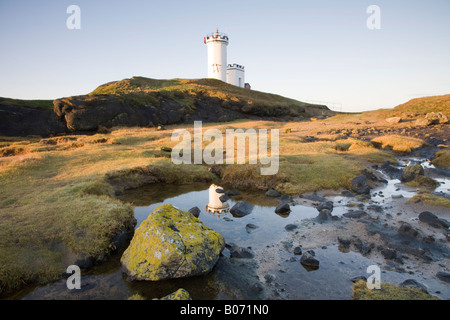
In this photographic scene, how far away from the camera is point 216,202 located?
16625 millimetres

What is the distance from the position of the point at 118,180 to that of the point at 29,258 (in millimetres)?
9339

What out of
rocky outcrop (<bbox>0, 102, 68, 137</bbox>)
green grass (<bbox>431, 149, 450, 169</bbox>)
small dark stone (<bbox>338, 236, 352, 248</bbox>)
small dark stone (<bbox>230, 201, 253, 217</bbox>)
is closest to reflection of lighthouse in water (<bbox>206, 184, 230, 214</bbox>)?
small dark stone (<bbox>230, 201, 253, 217</bbox>)

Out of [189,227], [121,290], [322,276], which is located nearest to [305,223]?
[322,276]

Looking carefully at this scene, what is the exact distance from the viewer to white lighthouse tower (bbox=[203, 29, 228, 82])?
9531 cm

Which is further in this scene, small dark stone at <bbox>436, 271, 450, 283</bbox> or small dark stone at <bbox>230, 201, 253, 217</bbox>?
small dark stone at <bbox>230, 201, 253, 217</bbox>

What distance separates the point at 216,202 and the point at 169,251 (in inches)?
314

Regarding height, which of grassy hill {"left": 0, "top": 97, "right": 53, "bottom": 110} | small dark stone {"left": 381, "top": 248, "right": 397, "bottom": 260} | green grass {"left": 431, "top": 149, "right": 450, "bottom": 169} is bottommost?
small dark stone {"left": 381, "top": 248, "right": 397, "bottom": 260}

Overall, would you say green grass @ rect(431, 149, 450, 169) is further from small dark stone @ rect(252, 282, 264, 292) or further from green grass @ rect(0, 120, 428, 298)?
small dark stone @ rect(252, 282, 264, 292)

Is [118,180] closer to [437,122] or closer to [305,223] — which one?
[305,223]

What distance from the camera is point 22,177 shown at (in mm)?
17734

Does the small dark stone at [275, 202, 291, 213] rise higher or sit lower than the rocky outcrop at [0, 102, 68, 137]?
lower

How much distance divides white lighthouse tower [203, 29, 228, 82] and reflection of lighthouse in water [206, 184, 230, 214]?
83.7 metres

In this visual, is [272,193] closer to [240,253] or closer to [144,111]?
[240,253]

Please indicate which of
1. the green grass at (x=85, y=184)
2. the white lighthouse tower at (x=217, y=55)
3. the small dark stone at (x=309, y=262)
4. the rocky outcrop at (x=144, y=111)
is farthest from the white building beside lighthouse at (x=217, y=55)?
the small dark stone at (x=309, y=262)
